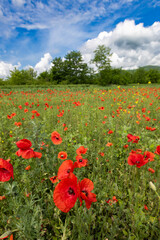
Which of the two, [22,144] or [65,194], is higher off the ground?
[22,144]

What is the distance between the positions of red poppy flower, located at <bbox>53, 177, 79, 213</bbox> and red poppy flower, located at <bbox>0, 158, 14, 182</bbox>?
13.1 inches

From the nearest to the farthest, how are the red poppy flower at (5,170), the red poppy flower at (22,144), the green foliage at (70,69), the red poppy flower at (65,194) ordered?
the red poppy flower at (65,194) → the red poppy flower at (5,170) → the red poppy flower at (22,144) → the green foliage at (70,69)

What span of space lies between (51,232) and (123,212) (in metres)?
0.81

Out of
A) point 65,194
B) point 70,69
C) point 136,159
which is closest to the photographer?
point 65,194

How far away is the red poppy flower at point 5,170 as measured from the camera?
740 mm

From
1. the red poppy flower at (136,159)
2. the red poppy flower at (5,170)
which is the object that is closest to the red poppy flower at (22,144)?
the red poppy flower at (5,170)

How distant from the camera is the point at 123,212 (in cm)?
145

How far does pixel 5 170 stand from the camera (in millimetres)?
798

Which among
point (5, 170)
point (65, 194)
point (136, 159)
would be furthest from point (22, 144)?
point (136, 159)

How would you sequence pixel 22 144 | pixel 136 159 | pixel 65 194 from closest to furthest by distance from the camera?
pixel 65 194
pixel 22 144
pixel 136 159

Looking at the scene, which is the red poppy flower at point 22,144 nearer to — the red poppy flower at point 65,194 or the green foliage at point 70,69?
the red poppy flower at point 65,194

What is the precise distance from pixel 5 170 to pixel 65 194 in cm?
43

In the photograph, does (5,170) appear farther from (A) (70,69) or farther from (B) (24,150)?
(A) (70,69)

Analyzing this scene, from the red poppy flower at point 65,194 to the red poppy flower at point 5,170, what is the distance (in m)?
0.33
